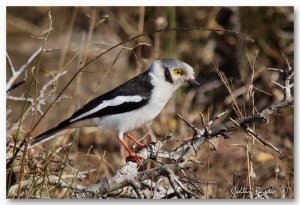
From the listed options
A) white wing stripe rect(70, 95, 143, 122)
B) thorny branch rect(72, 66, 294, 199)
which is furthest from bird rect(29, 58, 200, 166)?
thorny branch rect(72, 66, 294, 199)

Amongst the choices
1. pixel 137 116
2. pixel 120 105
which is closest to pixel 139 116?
pixel 137 116

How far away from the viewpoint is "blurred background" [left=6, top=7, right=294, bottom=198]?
377 centimetres

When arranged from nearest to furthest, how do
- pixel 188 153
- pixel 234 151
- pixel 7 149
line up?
pixel 188 153 < pixel 7 149 < pixel 234 151

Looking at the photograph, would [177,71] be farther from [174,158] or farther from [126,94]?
[174,158]

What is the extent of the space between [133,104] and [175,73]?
11.0 inches

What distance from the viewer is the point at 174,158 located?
3311 mm

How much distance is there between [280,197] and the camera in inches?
136

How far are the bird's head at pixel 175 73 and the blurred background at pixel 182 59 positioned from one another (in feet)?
0.95

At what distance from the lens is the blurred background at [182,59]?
377 centimetres

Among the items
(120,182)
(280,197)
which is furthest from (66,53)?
(280,197)

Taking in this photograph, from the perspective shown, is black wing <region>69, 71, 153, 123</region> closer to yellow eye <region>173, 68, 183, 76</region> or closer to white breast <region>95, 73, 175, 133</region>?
white breast <region>95, 73, 175, 133</region>
